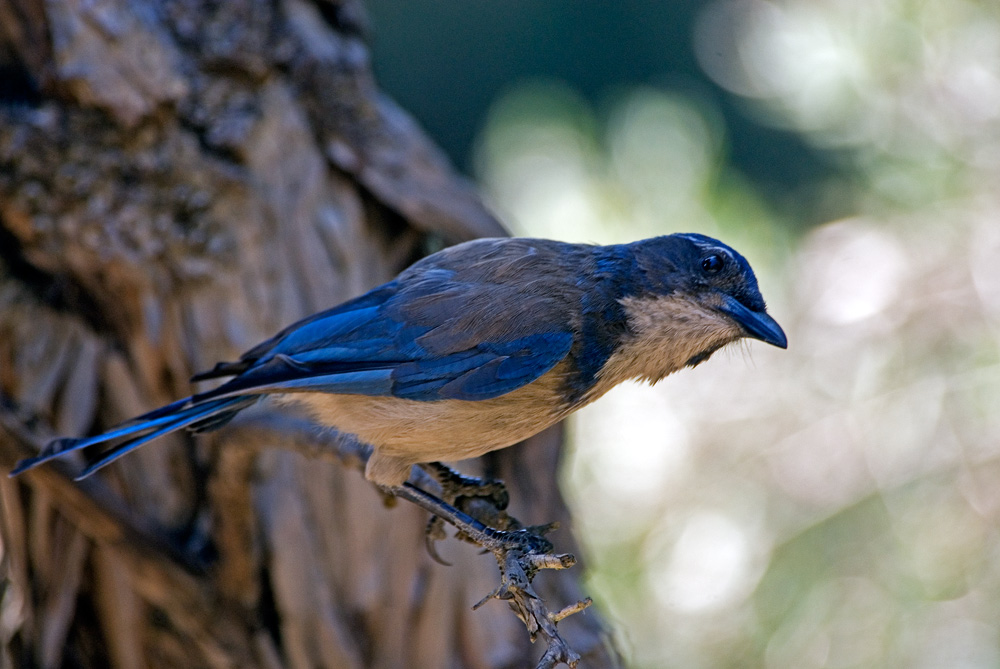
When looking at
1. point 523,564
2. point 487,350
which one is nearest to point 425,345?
point 487,350

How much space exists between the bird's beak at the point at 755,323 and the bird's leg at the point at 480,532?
68 centimetres

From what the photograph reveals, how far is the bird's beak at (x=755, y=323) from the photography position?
2355 millimetres

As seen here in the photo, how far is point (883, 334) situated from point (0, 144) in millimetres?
2940

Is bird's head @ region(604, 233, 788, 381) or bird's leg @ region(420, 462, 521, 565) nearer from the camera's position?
bird's head @ region(604, 233, 788, 381)

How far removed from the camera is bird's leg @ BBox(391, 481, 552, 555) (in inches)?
89.7

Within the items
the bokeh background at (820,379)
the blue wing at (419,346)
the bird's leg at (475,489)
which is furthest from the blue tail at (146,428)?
the bokeh background at (820,379)

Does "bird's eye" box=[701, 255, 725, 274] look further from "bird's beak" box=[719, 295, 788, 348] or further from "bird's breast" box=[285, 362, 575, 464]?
"bird's breast" box=[285, 362, 575, 464]

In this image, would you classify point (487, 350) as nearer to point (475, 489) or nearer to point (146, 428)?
point (475, 489)

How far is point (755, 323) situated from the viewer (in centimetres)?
239

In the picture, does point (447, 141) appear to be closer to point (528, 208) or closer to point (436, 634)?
point (528, 208)

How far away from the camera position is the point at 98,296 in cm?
316

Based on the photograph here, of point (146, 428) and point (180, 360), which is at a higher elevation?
point (180, 360)

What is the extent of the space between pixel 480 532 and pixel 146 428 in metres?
0.82

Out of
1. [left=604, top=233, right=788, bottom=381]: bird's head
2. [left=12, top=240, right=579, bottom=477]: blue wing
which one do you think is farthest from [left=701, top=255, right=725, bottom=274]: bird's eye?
[left=12, top=240, right=579, bottom=477]: blue wing
